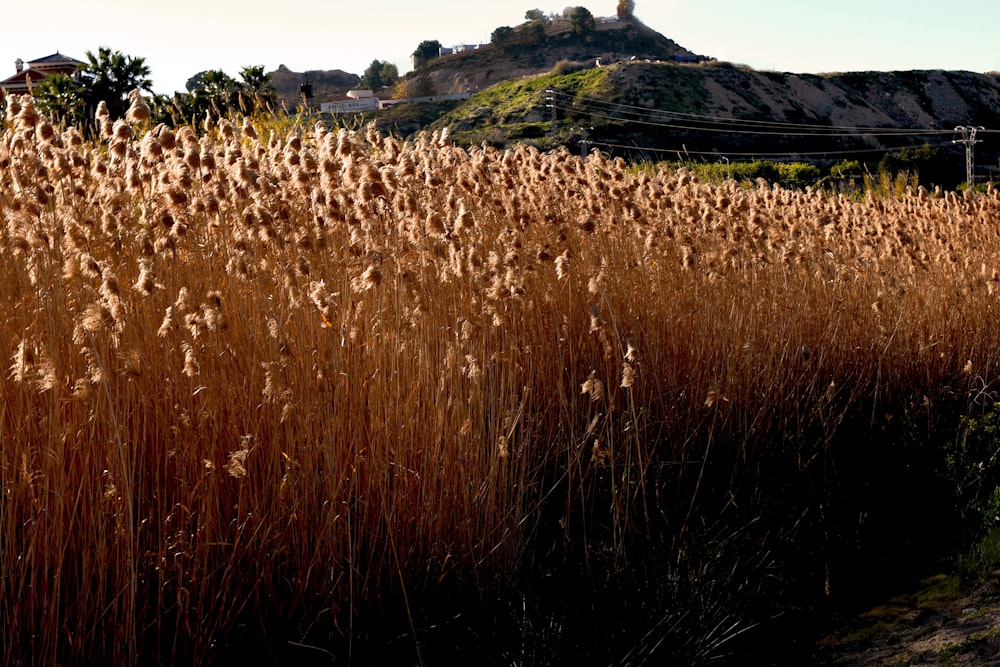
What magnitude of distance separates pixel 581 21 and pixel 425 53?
1754 cm

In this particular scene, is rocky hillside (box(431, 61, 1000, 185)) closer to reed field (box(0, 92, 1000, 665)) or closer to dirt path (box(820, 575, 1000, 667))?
reed field (box(0, 92, 1000, 665))

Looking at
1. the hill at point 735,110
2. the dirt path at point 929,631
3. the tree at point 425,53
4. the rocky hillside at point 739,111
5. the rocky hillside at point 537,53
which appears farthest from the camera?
the tree at point 425,53

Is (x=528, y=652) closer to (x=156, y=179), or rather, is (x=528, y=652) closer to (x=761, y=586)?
(x=761, y=586)

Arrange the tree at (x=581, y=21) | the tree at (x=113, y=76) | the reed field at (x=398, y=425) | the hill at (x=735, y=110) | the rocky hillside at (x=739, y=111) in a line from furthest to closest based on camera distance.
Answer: the tree at (x=581, y=21) → the hill at (x=735, y=110) → the rocky hillside at (x=739, y=111) → the tree at (x=113, y=76) → the reed field at (x=398, y=425)

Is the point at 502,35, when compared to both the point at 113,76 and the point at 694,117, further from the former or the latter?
the point at 113,76

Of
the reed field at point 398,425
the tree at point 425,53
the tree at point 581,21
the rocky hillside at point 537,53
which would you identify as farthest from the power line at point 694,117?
the tree at point 581,21

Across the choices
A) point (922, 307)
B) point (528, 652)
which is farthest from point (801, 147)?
point (528, 652)

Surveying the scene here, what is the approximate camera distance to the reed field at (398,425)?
8.33 feet

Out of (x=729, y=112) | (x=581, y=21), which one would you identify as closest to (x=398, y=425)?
(x=729, y=112)

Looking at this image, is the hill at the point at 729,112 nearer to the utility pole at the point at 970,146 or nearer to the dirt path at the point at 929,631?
the utility pole at the point at 970,146

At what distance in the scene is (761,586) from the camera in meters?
3.39

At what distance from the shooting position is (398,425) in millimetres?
2920

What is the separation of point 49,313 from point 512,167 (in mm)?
2758

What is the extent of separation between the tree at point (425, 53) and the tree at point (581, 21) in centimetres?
1470
